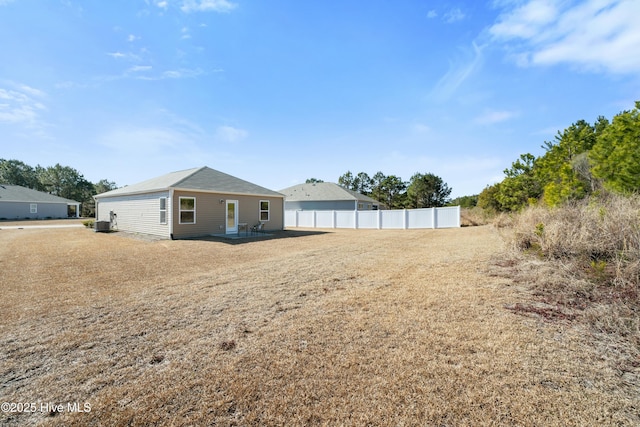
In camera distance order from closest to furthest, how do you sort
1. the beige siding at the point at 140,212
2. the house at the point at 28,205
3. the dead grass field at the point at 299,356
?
the dead grass field at the point at 299,356, the beige siding at the point at 140,212, the house at the point at 28,205

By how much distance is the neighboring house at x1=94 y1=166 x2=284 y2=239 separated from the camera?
13805 millimetres

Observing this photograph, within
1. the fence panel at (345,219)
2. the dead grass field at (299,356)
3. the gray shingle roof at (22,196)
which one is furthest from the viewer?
the gray shingle roof at (22,196)

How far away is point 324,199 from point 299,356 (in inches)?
1102

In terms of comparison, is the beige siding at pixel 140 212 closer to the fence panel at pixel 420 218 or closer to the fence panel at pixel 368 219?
the fence panel at pixel 368 219

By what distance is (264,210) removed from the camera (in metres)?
18.1

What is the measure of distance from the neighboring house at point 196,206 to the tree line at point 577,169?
15396 mm

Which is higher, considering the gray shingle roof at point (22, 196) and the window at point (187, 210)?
the gray shingle roof at point (22, 196)

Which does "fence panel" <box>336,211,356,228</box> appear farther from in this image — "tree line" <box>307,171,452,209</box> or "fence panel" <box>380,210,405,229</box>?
"tree line" <box>307,171,452,209</box>

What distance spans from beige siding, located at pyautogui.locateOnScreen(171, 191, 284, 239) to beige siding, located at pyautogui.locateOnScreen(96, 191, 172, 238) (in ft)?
1.73

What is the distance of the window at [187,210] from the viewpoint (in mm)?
13875

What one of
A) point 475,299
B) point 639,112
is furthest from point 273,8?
point 639,112

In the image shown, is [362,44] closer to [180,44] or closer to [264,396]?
[180,44]

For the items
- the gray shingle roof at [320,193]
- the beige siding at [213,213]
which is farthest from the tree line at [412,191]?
the beige siding at [213,213]

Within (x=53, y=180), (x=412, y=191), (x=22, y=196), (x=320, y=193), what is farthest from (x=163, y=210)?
(x=53, y=180)
